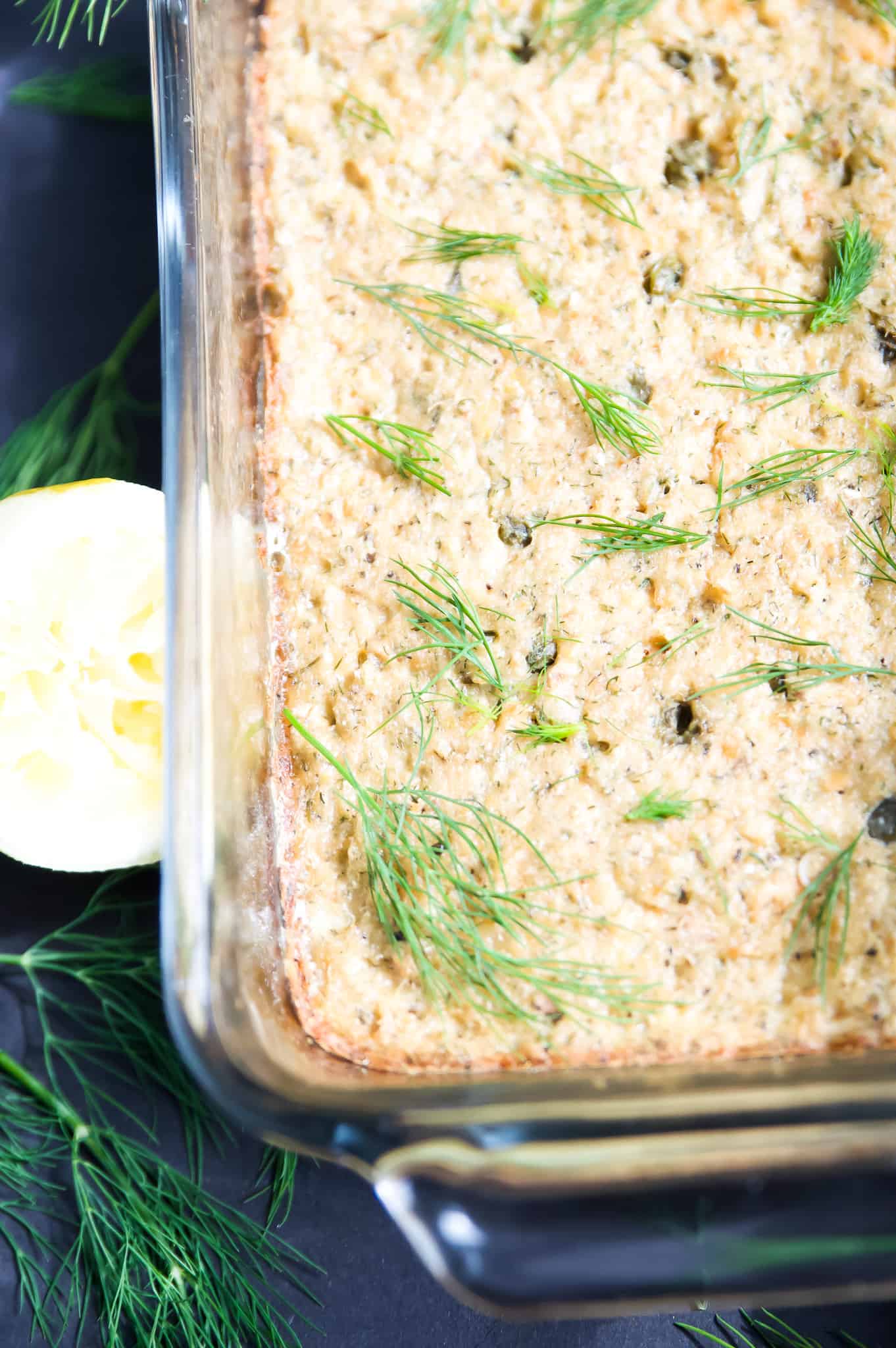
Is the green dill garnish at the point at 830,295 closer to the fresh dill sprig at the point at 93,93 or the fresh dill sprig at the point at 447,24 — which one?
the fresh dill sprig at the point at 447,24

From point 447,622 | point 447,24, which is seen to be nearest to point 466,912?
point 447,622

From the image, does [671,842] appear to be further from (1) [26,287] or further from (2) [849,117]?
(1) [26,287]

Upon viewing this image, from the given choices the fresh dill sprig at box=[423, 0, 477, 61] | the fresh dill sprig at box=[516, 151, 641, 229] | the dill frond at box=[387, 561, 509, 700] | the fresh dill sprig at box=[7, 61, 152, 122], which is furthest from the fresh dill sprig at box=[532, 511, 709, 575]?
the fresh dill sprig at box=[7, 61, 152, 122]

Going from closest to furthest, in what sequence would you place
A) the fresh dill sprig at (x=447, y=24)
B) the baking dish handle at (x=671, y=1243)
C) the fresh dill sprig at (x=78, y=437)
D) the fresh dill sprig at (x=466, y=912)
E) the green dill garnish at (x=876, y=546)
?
the baking dish handle at (x=671, y=1243)
the fresh dill sprig at (x=466, y=912)
the green dill garnish at (x=876, y=546)
the fresh dill sprig at (x=447, y=24)
the fresh dill sprig at (x=78, y=437)

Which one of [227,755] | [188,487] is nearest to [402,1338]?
[227,755]

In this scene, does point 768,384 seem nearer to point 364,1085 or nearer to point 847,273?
point 847,273

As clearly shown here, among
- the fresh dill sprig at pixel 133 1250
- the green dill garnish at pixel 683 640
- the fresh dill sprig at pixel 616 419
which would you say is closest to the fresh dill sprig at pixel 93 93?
the fresh dill sprig at pixel 616 419

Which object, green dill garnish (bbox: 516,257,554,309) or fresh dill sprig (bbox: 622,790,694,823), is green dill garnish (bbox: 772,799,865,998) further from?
green dill garnish (bbox: 516,257,554,309)
